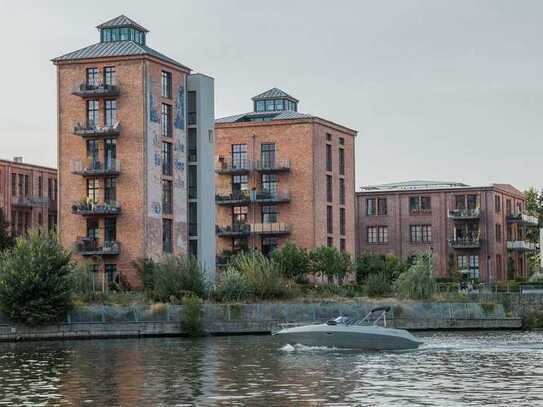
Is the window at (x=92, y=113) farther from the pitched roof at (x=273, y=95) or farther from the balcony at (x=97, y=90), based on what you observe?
the pitched roof at (x=273, y=95)

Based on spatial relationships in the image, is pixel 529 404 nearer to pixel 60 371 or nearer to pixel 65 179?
pixel 60 371

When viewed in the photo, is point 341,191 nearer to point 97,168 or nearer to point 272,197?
point 272,197

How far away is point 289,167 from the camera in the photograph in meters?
105

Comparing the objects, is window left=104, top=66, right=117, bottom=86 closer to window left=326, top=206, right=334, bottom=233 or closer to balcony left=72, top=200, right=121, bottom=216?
balcony left=72, top=200, right=121, bottom=216

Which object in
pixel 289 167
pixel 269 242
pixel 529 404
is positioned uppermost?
pixel 289 167

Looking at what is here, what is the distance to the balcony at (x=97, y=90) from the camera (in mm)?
85188

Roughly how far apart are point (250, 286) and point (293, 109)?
141 feet

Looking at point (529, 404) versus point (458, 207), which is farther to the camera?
point (458, 207)

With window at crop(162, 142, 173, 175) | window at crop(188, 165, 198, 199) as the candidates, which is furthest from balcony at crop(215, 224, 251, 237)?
window at crop(162, 142, 173, 175)

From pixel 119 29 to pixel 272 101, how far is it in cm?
2635

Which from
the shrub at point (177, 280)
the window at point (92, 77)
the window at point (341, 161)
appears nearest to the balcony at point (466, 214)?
the window at point (341, 161)

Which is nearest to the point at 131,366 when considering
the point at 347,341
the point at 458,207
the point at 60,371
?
the point at 60,371

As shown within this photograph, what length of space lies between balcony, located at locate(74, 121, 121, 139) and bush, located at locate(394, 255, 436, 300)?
22.8 m

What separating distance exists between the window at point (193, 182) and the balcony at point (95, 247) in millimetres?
8531
